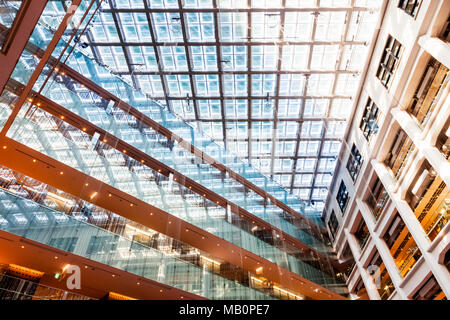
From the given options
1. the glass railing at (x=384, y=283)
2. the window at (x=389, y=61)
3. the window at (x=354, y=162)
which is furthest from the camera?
the window at (x=354, y=162)

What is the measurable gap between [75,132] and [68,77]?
3.27 m

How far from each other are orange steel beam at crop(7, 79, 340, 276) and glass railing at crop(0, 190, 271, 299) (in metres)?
4.11

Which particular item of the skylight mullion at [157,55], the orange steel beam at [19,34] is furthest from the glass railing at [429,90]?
the skylight mullion at [157,55]

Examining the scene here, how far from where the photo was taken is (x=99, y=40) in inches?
720

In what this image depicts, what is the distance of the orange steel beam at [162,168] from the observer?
13.1 m

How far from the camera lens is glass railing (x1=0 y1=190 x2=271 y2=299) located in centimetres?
934

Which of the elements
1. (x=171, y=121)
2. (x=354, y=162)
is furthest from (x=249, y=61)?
(x=354, y=162)

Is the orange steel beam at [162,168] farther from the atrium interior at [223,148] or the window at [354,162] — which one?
the window at [354,162]

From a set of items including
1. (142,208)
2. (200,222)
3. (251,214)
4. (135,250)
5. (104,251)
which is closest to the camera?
(104,251)

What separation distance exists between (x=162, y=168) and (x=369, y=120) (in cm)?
1136

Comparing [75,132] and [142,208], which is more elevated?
[75,132]

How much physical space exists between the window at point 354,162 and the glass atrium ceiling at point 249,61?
237 cm

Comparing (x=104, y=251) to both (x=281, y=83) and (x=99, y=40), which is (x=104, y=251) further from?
(x=281, y=83)
